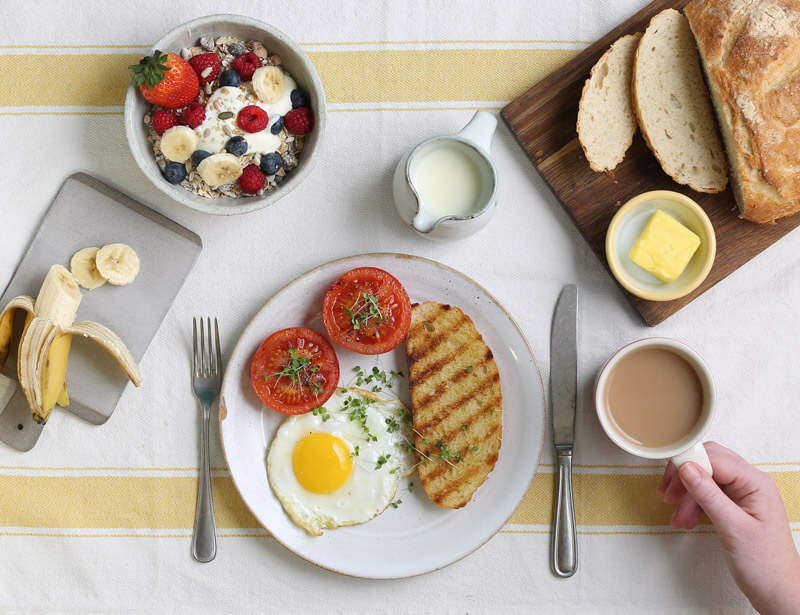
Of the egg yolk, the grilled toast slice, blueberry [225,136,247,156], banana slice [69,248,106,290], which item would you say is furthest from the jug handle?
banana slice [69,248,106,290]

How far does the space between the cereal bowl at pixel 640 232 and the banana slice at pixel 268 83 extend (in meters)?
1.19

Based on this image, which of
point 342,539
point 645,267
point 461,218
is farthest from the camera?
point 342,539

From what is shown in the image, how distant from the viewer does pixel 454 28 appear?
92.7 inches

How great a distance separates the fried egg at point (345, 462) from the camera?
7.52 ft

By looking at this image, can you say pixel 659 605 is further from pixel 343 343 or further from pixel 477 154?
pixel 477 154

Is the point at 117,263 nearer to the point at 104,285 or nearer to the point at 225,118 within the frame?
the point at 104,285

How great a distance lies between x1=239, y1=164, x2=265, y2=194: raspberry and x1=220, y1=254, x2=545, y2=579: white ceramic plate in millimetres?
347

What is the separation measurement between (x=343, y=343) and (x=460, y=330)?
1.37ft

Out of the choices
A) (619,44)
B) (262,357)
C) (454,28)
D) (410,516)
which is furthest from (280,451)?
(619,44)

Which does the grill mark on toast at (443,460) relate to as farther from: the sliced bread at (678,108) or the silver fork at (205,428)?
the sliced bread at (678,108)

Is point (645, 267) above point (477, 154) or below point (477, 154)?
below

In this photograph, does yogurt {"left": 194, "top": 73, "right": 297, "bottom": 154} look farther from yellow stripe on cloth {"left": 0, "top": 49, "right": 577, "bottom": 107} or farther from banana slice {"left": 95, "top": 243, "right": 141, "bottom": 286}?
banana slice {"left": 95, "top": 243, "right": 141, "bottom": 286}

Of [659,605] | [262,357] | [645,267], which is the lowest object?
[659,605]

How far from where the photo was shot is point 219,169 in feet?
6.72
